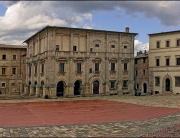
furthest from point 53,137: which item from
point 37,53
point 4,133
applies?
point 37,53

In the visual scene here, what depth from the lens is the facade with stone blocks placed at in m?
57.8

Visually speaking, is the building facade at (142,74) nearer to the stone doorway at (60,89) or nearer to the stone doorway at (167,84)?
the stone doorway at (167,84)

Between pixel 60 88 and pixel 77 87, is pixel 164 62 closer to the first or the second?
pixel 77 87

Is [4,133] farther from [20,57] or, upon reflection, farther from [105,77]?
[20,57]

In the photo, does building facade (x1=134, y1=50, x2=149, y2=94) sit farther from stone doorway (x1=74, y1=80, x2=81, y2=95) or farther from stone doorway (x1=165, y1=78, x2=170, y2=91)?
stone doorway (x1=74, y1=80, x2=81, y2=95)

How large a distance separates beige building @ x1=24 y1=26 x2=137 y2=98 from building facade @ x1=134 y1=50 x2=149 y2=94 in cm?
490

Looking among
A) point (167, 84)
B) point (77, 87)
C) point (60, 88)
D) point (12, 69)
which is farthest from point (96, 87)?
point (12, 69)

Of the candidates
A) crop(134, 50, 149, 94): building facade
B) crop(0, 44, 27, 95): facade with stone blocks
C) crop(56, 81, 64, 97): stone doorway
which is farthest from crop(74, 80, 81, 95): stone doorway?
crop(0, 44, 27, 95): facade with stone blocks

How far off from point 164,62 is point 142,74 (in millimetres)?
7477

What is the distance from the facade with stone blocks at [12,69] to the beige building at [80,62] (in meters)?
9.40

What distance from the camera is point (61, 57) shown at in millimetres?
42969

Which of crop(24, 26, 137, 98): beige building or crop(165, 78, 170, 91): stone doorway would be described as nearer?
crop(24, 26, 137, 98): beige building

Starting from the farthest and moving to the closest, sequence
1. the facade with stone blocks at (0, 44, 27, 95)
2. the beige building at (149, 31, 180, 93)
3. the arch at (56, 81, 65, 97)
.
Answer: the facade with stone blocks at (0, 44, 27, 95) < the beige building at (149, 31, 180, 93) < the arch at (56, 81, 65, 97)

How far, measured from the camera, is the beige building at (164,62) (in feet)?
150
